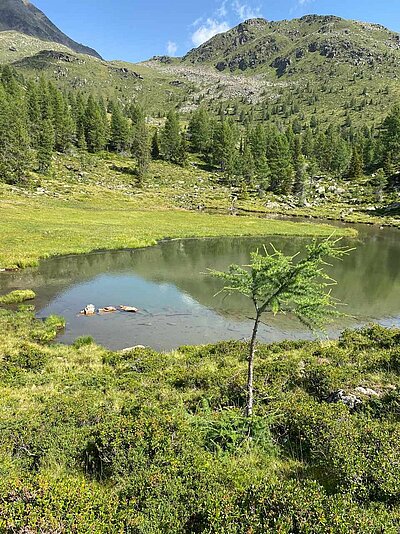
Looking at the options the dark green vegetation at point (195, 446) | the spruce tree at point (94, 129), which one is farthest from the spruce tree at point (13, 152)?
the dark green vegetation at point (195, 446)

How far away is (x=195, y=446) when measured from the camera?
8.66 m

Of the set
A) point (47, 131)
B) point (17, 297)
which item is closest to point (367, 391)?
point (17, 297)

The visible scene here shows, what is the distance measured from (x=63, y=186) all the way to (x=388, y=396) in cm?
9110

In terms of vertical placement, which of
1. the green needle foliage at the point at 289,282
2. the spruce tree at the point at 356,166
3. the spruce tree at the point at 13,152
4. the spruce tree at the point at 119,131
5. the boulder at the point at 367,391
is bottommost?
the boulder at the point at 367,391

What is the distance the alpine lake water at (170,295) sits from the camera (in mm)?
24516

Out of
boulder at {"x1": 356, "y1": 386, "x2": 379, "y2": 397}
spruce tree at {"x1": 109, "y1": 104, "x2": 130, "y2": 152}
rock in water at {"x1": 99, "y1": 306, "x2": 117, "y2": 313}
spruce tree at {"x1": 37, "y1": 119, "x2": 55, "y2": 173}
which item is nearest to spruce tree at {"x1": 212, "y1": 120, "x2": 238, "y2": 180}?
spruce tree at {"x1": 109, "y1": 104, "x2": 130, "y2": 152}

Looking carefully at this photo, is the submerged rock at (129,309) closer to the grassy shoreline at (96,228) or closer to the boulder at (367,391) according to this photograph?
the grassy shoreline at (96,228)

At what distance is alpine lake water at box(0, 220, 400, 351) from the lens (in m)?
24.5

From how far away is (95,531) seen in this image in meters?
5.72

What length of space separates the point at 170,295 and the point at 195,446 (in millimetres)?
23976

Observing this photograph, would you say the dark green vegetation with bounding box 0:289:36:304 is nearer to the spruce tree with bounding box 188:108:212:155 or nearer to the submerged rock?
the submerged rock

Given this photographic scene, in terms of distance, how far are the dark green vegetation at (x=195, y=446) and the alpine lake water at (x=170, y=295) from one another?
6.00 metres

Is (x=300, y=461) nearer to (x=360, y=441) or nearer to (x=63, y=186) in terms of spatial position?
(x=360, y=441)

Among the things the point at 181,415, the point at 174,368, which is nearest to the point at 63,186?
the point at 174,368
